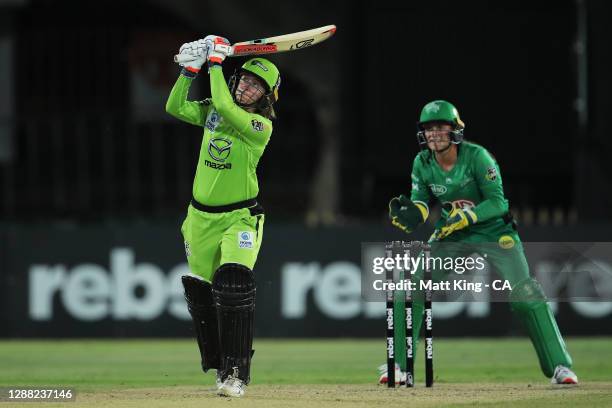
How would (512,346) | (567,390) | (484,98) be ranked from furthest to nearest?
(484,98)
(512,346)
(567,390)

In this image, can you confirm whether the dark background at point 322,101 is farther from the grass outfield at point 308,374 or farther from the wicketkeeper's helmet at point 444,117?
the wicketkeeper's helmet at point 444,117

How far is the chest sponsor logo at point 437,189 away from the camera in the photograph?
934cm

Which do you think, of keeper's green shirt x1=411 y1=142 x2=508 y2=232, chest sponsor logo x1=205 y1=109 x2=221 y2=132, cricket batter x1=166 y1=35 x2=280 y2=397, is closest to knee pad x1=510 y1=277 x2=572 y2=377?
keeper's green shirt x1=411 y1=142 x2=508 y2=232

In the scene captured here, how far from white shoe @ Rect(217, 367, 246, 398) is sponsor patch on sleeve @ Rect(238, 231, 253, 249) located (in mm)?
791

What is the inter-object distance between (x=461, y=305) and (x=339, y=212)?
203 centimetres

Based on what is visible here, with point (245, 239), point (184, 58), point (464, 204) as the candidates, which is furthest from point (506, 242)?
point (184, 58)

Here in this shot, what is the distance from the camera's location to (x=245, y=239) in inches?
336

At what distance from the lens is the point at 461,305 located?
15.1 meters

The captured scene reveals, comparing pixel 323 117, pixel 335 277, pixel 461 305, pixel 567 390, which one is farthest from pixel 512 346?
pixel 567 390

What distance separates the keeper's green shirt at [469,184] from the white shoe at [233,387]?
6.25 feet

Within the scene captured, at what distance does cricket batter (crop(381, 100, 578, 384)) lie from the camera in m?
9.18

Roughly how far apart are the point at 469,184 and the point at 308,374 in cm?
281

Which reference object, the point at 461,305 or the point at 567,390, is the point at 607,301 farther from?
the point at 567,390

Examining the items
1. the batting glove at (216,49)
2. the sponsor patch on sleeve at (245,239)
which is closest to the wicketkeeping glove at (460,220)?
the sponsor patch on sleeve at (245,239)
